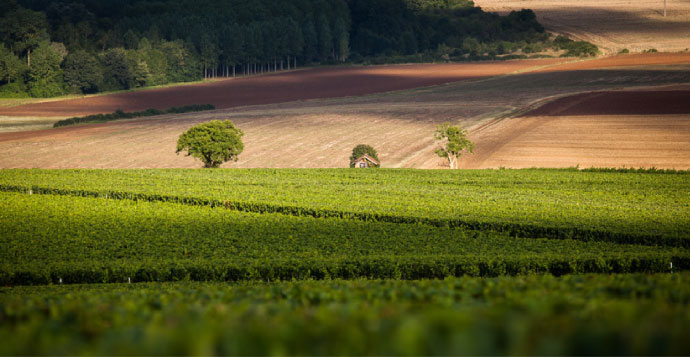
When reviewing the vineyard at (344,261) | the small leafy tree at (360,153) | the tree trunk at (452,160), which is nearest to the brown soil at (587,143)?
the tree trunk at (452,160)

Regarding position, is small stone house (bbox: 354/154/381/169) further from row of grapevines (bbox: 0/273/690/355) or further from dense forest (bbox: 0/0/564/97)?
dense forest (bbox: 0/0/564/97)

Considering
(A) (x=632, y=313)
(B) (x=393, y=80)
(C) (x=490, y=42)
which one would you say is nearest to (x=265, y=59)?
(B) (x=393, y=80)

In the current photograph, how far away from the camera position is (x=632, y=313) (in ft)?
23.8

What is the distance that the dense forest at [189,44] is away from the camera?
14300 centimetres

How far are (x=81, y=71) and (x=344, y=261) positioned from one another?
5228 inches

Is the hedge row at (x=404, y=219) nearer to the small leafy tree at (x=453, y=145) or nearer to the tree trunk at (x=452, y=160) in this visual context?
the small leafy tree at (x=453, y=145)

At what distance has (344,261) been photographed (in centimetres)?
2684

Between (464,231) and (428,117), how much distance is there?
67.6 metres

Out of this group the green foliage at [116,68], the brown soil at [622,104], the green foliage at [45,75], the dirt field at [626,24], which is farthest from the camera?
the dirt field at [626,24]

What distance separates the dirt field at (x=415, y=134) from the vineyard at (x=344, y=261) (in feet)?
40.5

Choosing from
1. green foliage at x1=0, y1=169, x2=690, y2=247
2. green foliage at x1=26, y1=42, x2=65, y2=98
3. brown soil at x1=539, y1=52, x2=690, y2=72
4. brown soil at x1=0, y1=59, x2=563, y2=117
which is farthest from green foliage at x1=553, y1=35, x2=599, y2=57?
green foliage at x1=26, y1=42, x2=65, y2=98

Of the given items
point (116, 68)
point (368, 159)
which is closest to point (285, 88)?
point (116, 68)

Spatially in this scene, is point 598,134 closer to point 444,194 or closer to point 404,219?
point 444,194

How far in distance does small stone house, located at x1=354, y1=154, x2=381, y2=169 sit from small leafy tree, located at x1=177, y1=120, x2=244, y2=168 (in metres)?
14.3
